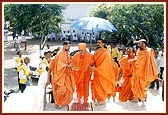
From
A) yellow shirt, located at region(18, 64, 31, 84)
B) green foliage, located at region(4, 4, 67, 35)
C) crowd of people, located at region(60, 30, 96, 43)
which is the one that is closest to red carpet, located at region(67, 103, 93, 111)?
yellow shirt, located at region(18, 64, 31, 84)

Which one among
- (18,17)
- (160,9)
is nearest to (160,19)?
(160,9)

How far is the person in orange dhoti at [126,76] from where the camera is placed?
911cm

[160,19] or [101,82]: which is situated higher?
[160,19]

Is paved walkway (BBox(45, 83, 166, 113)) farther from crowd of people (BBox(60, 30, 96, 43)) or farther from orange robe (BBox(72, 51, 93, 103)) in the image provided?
crowd of people (BBox(60, 30, 96, 43))

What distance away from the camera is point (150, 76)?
871cm

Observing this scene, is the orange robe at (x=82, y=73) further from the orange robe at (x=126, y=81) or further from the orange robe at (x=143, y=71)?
the orange robe at (x=143, y=71)

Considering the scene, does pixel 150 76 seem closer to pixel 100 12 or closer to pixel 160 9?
pixel 160 9

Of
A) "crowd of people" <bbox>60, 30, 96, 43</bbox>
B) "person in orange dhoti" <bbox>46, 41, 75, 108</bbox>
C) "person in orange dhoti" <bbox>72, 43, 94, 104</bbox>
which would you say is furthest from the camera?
"crowd of people" <bbox>60, 30, 96, 43</bbox>

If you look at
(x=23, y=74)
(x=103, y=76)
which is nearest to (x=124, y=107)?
(x=103, y=76)

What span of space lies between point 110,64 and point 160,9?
8.99 metres

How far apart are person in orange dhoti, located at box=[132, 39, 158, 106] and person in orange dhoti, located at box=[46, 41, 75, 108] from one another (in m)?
1.48

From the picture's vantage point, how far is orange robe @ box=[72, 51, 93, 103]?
8.59 m

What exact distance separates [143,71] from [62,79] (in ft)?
6.12

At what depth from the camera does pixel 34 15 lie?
17.3 m
